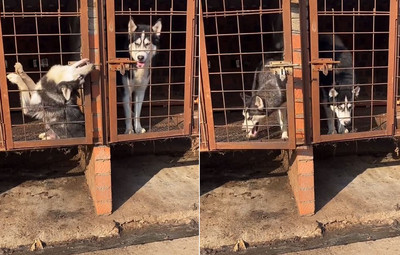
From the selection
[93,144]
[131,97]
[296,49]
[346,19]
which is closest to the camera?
[296,49]

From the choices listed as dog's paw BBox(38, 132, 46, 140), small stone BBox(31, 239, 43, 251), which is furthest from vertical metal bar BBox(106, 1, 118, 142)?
small stone BBox(31, 239, 43, 251)

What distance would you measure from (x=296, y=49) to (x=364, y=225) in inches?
69.3

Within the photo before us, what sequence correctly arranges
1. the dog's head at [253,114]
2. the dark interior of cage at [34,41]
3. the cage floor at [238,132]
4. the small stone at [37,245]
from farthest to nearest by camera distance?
the dark interior of cage at [34,41] < the dog's head at [253,114] < the cage floor at [238,132] < the small stone at [37,245]

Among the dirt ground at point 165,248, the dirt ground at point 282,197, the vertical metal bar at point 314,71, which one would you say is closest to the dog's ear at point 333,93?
the vertical metal bar at point 314,71

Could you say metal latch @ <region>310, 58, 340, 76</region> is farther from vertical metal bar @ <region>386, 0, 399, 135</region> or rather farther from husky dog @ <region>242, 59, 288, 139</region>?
vertical metal bar @ <region>386, 0, 399, 135</region>

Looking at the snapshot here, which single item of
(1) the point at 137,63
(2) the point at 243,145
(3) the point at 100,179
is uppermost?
(1) the point at 137,63

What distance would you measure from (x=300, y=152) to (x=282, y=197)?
558 millimetres

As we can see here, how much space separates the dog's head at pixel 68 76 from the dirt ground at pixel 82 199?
3.38ft

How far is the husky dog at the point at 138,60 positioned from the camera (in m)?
4.36

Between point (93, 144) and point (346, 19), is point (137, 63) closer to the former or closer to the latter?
point (93, 144)

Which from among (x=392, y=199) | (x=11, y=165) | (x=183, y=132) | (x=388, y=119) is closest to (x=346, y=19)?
(x=388, y=119)

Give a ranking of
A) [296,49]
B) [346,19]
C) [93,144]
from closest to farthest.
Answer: [296,49] → [93,144] → [346,19]

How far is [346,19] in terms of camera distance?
6176 millimetres

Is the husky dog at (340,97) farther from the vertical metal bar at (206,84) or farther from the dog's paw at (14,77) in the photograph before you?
the dog's paw at (14,77)
